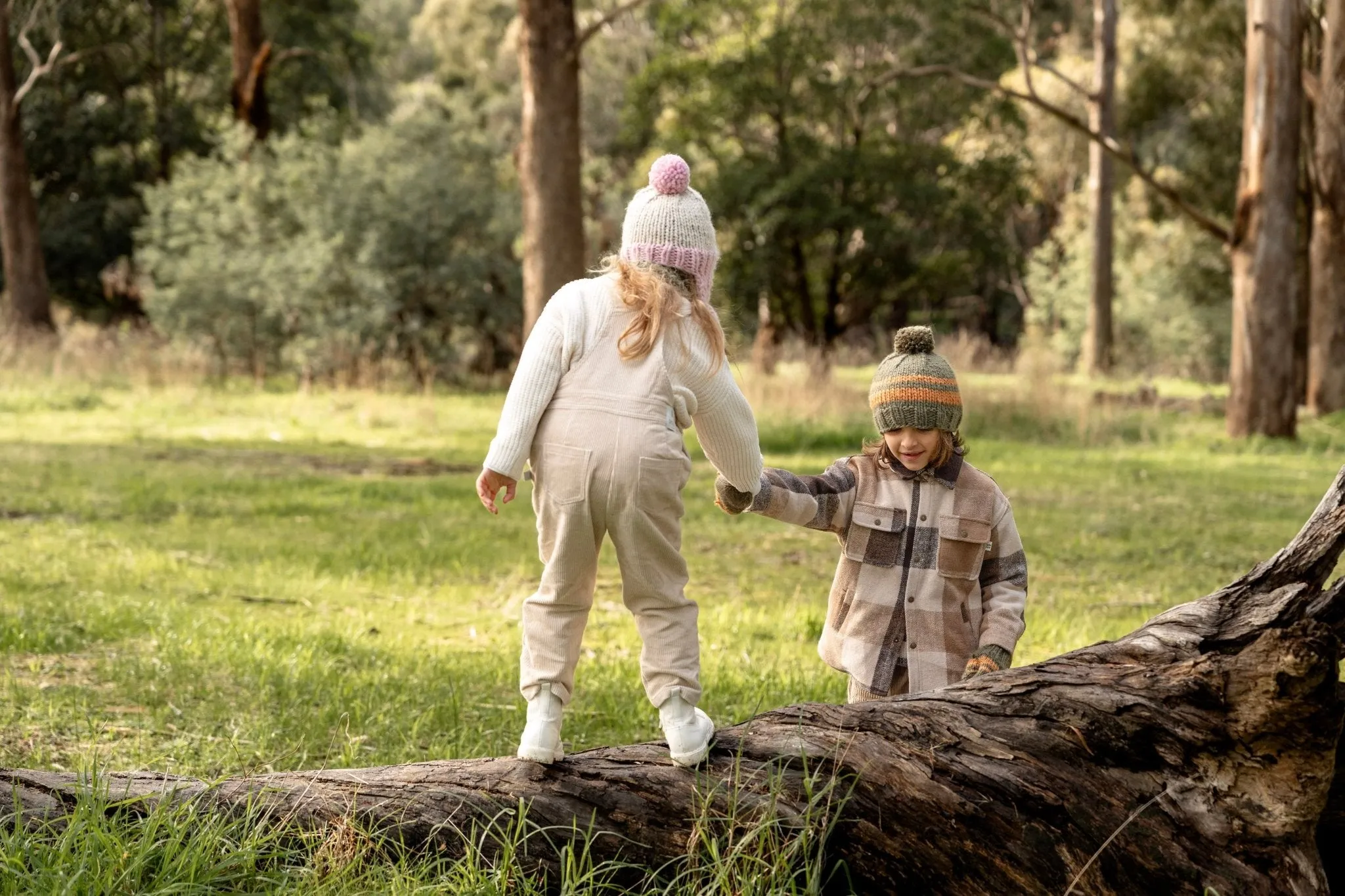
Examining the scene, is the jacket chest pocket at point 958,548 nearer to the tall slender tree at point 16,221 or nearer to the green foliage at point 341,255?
the green foliage at point 341,255

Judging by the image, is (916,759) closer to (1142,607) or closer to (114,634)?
(114,634)

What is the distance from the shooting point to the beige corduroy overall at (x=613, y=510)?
2.94 metres

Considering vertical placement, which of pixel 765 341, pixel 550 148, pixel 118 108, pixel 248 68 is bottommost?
pixel 765 341

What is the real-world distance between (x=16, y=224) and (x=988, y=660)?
23937 millimetres

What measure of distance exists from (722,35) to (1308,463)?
1551 centimetres

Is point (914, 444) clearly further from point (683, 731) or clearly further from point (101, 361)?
point (101, 361)

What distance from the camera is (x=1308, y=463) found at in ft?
45.0

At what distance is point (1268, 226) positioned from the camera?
14.9 meters

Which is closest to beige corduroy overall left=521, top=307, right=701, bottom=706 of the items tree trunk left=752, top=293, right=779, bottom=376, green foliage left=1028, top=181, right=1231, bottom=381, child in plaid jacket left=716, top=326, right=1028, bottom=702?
child in plaid jacket left=716, top=326, right=1028, bottom=702

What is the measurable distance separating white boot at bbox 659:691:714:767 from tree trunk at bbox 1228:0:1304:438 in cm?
1353

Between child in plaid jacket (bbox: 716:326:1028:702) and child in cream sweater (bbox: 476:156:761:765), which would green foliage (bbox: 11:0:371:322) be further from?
child in cream sweater (bbox: 476:156:761:765)

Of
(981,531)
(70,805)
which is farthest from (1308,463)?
(70,805)

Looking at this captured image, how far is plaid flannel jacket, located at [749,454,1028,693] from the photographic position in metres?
3.72

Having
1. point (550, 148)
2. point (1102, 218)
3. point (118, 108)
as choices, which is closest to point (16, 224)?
point (118, 108)
